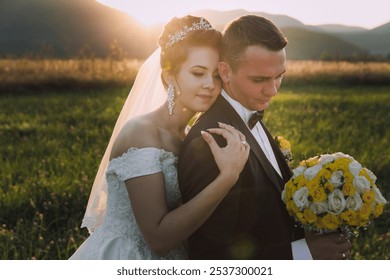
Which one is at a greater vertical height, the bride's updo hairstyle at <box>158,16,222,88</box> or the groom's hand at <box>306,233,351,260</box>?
the bride's updo hairstyle at <box>158,16,222,88</box>

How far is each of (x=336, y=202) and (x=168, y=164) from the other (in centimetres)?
95

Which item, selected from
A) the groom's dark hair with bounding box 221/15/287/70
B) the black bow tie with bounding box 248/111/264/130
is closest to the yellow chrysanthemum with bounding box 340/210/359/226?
the black bow tie with bounding box 248/111/264/130

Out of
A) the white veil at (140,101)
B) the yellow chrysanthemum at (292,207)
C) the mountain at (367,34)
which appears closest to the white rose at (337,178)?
the yellow chrysanthemum at (292,207)

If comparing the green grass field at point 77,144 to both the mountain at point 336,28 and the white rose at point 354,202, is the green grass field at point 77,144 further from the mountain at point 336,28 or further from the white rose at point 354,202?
the white rose at point 354,202

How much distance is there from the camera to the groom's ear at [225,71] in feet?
10.5

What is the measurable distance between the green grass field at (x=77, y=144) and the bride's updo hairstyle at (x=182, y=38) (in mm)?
2076

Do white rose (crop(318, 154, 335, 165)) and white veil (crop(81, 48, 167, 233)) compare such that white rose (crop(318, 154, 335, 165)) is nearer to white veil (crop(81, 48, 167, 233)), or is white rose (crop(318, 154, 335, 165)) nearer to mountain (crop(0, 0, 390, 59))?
white veil (crop(81, 48, 167, 233))

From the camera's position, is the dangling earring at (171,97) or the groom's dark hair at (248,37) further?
the dangling earring at (171,97)

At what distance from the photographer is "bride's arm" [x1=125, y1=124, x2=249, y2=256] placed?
9.86 feet

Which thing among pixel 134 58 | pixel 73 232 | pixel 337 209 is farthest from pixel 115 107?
pixel 337 209

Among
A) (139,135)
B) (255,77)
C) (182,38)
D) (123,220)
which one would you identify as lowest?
(123,220)

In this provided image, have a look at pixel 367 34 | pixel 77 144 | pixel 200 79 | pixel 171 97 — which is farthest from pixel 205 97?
pixel 77 144

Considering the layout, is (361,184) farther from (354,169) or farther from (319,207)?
(319,207)

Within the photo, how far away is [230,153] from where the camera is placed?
9.94ft
